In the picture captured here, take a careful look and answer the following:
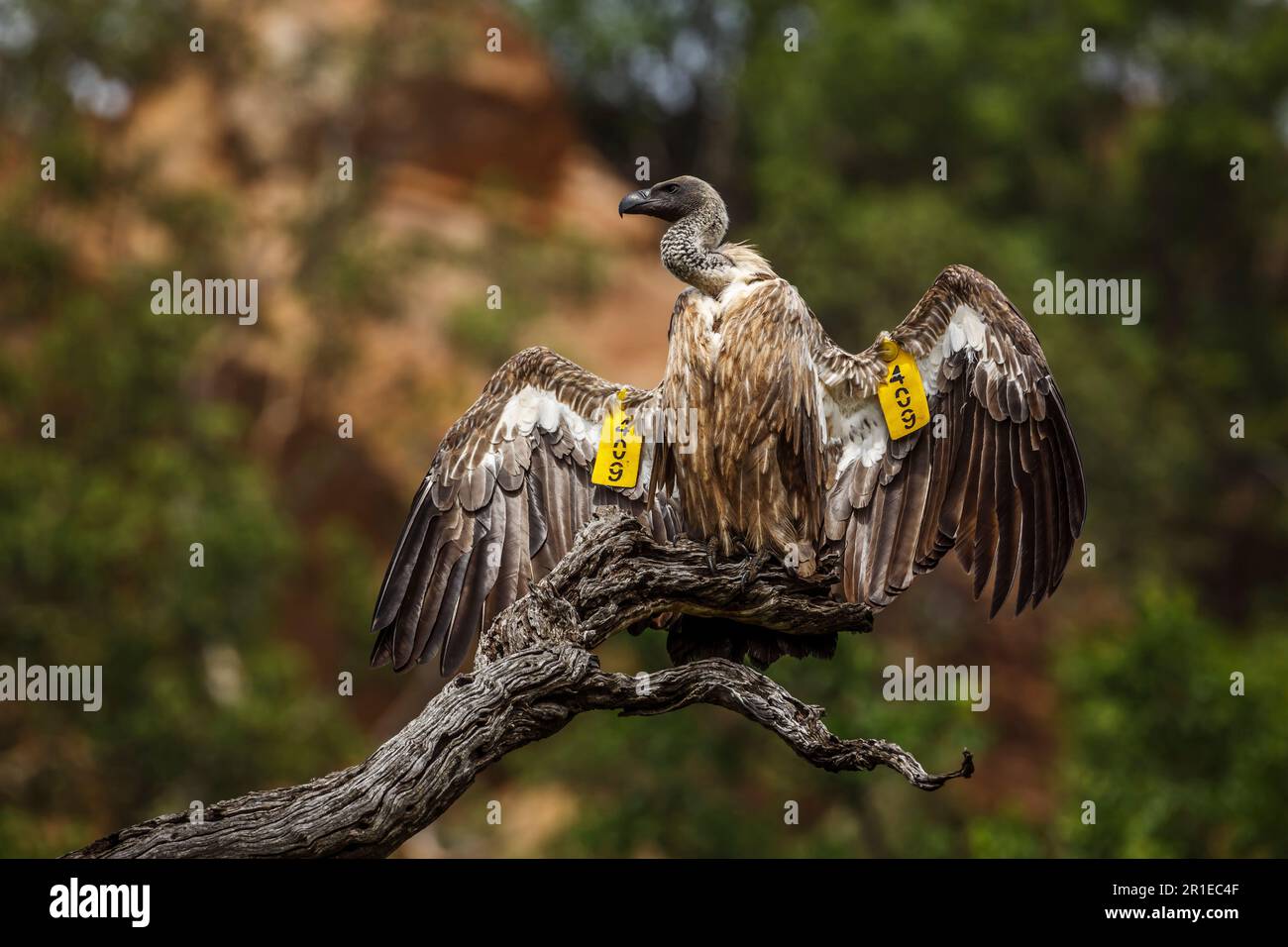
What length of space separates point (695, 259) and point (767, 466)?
107 centimetres

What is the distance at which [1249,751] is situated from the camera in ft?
72.1

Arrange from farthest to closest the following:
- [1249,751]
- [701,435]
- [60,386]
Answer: [60,386]
[1249,751]
[701,435]

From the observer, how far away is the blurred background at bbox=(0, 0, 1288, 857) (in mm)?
23297

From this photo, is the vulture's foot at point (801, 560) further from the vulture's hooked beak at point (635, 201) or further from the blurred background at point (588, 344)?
the blurred background at point (588, 344)

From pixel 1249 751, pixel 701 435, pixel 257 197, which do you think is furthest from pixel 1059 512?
pixel 257 197

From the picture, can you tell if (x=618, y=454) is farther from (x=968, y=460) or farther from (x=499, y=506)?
(x=968, y=460)

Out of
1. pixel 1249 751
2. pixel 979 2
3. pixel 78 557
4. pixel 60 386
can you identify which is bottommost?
pixel 1249 751

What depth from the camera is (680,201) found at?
29.4ft

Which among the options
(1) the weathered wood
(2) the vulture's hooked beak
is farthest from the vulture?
(1) the weathered wood

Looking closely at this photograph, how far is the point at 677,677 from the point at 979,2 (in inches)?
1362

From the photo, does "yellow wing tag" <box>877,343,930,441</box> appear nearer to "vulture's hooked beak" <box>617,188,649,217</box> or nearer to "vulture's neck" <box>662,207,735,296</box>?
"vulture's neck" <box>662,207,735,296</box>

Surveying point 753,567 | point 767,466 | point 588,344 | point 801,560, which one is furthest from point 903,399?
point 588,344

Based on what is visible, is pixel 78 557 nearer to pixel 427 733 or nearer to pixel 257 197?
pixel 257 197

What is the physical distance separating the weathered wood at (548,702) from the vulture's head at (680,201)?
5.66 ft
